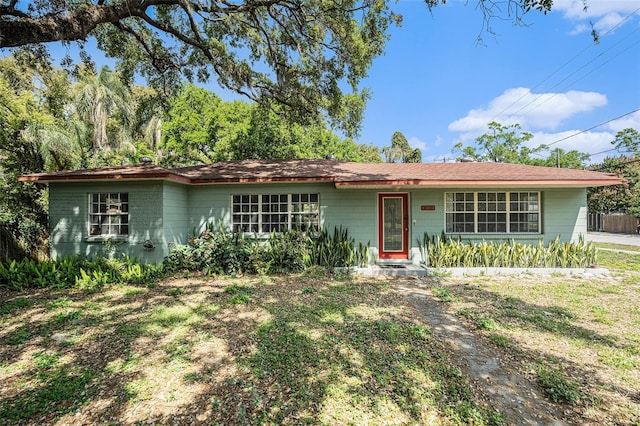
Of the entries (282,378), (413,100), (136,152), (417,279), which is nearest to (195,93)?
(136,152)

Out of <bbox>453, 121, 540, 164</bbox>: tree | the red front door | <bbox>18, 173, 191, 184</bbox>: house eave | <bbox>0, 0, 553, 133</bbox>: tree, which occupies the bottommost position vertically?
the red front door

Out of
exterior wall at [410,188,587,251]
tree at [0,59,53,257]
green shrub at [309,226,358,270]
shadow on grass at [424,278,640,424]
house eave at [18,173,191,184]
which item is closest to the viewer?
shadow on grass at [424,278,640,424]

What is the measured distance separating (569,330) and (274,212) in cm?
745

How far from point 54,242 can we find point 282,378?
8.93 meters

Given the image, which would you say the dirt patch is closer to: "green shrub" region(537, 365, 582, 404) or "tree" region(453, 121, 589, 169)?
"green shrub" region(537, 365, 582, 404)

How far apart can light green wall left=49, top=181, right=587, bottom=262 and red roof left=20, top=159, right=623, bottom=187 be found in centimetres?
41

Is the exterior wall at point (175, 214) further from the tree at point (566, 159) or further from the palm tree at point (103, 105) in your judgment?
the tree at point (566, 159)

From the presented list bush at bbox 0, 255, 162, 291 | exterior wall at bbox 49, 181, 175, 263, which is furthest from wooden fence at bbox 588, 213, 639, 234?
bush at bbox 0, 255, 162, 291

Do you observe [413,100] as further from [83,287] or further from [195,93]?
[83,287]

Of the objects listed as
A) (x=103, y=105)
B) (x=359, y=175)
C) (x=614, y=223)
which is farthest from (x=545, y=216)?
(x=614, y=223)

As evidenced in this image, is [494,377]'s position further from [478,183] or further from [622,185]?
[622,185]

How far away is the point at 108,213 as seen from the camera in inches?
331

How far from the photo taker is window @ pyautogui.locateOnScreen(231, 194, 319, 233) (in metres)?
9.34

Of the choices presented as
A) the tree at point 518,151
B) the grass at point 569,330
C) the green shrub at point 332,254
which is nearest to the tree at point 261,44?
the green shrub at point 332,254
